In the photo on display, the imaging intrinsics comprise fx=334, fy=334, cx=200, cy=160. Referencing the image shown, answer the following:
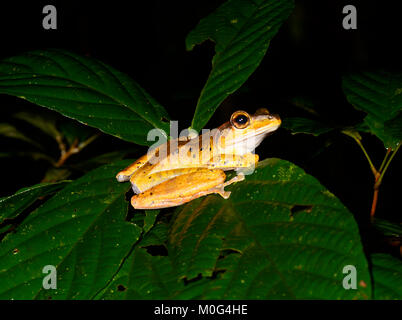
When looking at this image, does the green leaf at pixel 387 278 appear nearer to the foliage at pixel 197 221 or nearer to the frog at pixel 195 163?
the foliage at pixel 197 221

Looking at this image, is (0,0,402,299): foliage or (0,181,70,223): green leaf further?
(0,181,70,223): green leaf

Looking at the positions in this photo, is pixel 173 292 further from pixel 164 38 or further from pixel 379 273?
pixel 164 38

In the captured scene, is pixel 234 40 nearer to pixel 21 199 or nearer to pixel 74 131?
pixel 21 199

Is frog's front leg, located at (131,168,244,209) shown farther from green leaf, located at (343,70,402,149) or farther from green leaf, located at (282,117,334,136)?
green leaf, located at (343,70,402,149)

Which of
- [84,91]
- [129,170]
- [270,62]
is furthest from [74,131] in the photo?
[270,62]

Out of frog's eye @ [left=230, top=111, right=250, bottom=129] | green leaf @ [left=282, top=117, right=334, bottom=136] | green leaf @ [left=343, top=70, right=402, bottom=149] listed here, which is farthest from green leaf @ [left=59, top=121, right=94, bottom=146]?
green leaf @ [left=343, top=70, right=402, bottom=149]

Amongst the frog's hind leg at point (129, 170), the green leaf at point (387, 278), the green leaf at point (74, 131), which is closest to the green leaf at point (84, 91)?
the frog's hind leg at point (129, 170)

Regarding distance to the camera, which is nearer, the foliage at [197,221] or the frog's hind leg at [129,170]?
the foliage at [197,221]
